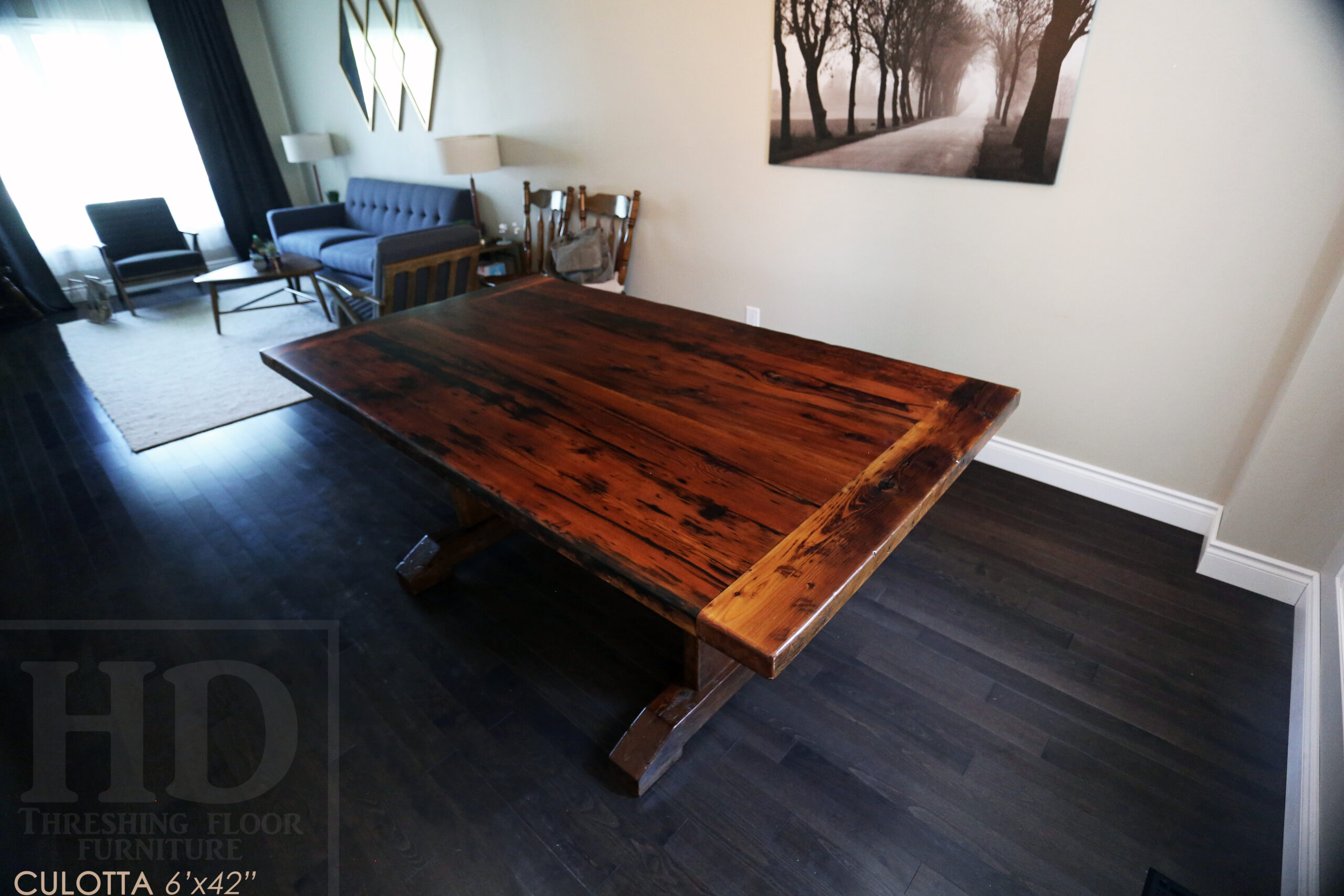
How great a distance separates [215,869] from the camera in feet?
4.17

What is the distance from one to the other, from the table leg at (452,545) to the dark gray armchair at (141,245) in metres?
4.50

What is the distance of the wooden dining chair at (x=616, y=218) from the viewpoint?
3.33 meters

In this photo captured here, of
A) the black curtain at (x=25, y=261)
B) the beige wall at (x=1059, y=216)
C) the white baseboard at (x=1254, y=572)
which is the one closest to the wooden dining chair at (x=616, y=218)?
the beige wall at (x=1059, y=216)

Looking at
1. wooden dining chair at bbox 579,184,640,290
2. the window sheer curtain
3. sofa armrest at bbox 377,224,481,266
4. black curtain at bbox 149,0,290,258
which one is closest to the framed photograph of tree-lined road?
wooden dining chair at bbox 579,184,640,290

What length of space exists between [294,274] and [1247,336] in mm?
4894

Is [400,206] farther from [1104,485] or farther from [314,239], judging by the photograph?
[1104,485]

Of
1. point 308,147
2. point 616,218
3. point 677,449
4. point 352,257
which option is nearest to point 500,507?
point 677,449

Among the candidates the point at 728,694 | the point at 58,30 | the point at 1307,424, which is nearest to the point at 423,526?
the point at 728,694

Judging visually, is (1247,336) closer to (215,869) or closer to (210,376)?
(215,869)

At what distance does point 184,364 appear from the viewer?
3.75 metres

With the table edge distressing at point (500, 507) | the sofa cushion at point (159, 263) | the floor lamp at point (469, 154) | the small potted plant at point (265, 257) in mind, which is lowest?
the sofa cushion at point (159, 263)

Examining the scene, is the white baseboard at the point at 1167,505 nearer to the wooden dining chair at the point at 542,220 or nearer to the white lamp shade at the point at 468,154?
the wooden dining chair at the point at 542,220

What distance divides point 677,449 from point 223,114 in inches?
258

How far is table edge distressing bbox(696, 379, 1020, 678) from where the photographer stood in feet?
2.59
